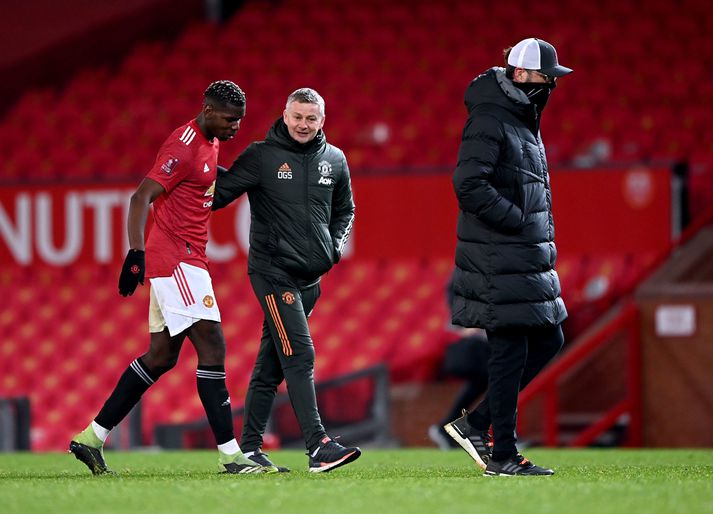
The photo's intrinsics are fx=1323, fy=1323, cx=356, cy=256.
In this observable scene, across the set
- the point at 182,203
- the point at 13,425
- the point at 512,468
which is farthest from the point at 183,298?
the point at 13,425

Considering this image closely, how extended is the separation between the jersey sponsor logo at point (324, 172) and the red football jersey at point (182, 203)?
432 mm

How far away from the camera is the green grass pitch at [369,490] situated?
4020mm

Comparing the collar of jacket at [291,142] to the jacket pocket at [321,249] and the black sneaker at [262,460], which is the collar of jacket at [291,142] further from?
the black sneaker at [262,460]

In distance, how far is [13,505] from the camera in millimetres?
4129

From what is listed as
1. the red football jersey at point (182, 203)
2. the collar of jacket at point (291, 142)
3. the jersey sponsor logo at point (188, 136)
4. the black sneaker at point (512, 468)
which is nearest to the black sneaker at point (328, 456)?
the black sneaker at point (512, 468)

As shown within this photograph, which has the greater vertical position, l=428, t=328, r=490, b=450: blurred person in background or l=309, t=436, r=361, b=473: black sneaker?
l=309, t=436, r=361, b=473: black sneaker

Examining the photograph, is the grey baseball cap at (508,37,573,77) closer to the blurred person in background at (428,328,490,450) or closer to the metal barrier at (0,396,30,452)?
the blurred person in background at (428,328,490,450)

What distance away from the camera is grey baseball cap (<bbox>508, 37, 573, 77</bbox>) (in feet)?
16.5

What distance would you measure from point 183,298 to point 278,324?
410 mm


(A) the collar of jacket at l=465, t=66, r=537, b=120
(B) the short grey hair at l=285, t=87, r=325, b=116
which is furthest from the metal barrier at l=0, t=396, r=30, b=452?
(A) the collar of jacket at l=465, t=66, r=537, b=120

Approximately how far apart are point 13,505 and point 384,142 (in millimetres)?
8270

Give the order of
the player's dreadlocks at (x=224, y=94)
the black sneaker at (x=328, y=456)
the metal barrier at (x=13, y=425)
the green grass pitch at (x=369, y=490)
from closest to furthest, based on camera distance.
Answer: the green grass pitch at (x=369, y=490)
the black sneaker at (x=328, y=456)
the player's dreadlocks at (x=224, y=94)
the metal barrier at (x=13, y=425)

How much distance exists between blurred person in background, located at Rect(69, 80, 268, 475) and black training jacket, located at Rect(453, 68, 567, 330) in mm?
993

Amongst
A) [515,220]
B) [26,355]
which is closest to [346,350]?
[26,355]
